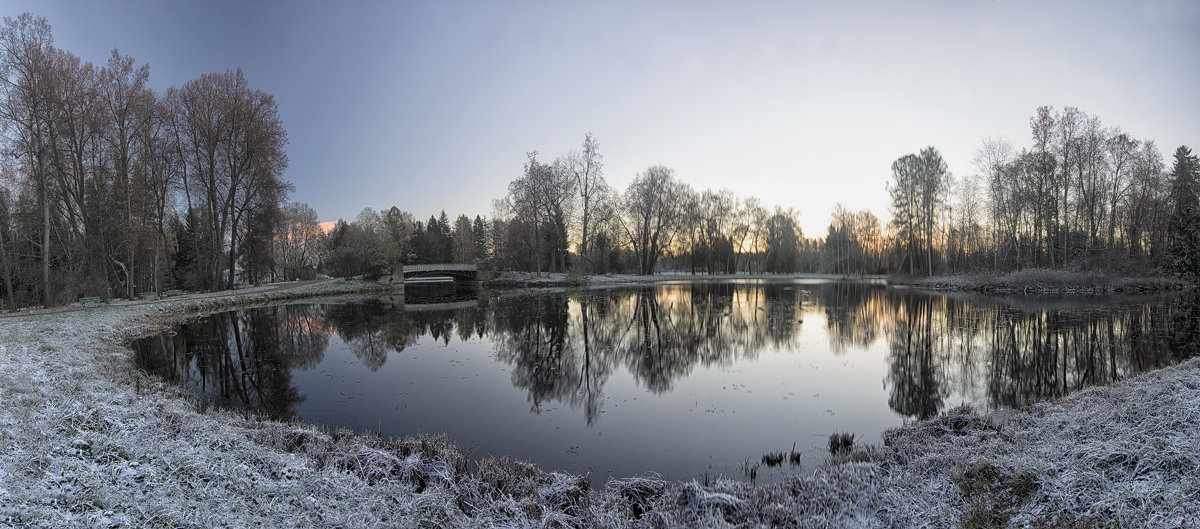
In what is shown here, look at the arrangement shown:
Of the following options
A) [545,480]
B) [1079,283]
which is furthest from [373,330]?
[1079,283]

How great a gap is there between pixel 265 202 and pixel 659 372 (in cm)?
3183

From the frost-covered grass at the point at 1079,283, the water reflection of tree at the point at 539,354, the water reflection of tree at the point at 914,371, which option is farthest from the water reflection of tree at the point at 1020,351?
the frost-covered grass at the point at 1079,283

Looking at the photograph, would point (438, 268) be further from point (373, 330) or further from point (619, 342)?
point (619, 342)

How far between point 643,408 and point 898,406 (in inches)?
165

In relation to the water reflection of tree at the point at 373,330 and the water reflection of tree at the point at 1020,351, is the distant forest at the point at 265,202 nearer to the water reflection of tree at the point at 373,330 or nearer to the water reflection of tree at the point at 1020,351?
the water reflection of tree at the point at 373,330

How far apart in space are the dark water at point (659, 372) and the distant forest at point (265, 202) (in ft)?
32.3

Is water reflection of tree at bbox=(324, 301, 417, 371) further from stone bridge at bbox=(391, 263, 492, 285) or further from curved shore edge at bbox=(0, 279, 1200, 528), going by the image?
stone bridge at bbox=(391, 263, 492, 285)

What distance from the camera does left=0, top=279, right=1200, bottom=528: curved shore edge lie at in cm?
343

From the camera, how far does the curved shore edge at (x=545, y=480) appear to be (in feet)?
11.3

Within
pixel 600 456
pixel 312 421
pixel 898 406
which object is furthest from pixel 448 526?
pixel 898 406

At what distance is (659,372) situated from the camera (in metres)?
10.2

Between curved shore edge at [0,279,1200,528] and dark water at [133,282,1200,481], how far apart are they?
96 centimetres

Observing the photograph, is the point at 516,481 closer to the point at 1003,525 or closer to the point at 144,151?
the point at 1003,525

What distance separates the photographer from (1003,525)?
344 cm
